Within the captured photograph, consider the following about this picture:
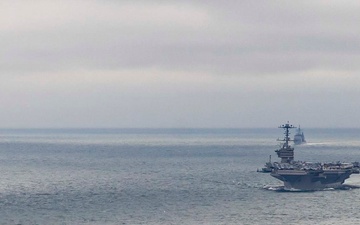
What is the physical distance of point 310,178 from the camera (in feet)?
461

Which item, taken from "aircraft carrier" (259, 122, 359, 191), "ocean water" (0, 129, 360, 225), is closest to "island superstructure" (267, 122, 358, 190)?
"aircraft carrier" (259, 122, 359, 191)

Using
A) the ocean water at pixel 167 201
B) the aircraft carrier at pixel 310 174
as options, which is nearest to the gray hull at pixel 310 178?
Result: the aircraft carrier at pixel 310 174

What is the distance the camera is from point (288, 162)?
155625 mm

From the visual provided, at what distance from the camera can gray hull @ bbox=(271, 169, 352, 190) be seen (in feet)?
455

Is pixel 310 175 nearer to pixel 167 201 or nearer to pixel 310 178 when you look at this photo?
pixel 310 178

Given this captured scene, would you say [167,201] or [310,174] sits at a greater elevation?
[310,174]

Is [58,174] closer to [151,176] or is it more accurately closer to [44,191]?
[151,176]

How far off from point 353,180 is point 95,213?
264 feet

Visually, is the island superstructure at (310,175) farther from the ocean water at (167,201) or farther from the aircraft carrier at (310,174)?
the ocean water at (167,201)

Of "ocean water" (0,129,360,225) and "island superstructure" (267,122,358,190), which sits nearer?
"ocean water" (0,129,360,225)

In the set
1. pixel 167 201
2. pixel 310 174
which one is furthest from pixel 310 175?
pixel 167 201

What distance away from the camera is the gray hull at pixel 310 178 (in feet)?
455

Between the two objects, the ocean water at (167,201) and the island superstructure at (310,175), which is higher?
the island superstructure at (310,175)

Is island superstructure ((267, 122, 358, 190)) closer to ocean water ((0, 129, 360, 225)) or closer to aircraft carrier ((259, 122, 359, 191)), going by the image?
aircraft carrier ((259, 122, 359, 191))
